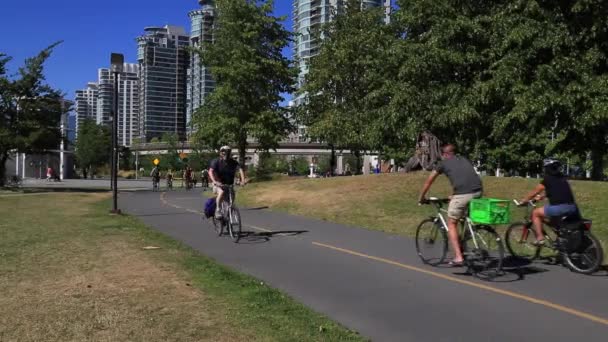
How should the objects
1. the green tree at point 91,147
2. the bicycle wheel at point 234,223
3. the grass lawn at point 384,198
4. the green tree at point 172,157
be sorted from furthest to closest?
the green tree at point 172,157 < the green tree at point 91,147 < the grass lawn at point 384,198 < the bicycle wheel at point 234,223

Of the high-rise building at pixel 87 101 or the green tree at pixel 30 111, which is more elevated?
the high-rise building at pixel 87 101

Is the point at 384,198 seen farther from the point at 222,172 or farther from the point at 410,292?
the point at 410,292

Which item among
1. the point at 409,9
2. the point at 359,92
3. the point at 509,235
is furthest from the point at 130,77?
the point at 509,235

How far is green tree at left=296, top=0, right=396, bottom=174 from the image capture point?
31.6m

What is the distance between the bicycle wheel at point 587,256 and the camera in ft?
28.6

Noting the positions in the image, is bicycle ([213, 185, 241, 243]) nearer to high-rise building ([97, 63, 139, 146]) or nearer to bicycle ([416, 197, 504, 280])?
bicycle ([416, 197, 504, 280])

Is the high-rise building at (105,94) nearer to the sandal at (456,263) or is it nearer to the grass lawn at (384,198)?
the grass lawn at (384,198)

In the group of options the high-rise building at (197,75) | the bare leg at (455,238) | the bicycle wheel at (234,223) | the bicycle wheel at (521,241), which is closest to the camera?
the bare leg at (455,238)

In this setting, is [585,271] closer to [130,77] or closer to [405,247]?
[405,247]

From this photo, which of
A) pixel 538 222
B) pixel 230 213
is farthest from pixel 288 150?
pixel 538 222

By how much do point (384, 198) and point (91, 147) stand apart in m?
84.7

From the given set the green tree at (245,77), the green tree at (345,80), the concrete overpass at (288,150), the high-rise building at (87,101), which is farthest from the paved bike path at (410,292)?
the high-rise building at (87,101)

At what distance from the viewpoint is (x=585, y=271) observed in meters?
8.81

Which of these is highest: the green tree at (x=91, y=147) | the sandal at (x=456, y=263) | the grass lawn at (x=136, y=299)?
the green tree at (x=91, y=147)
